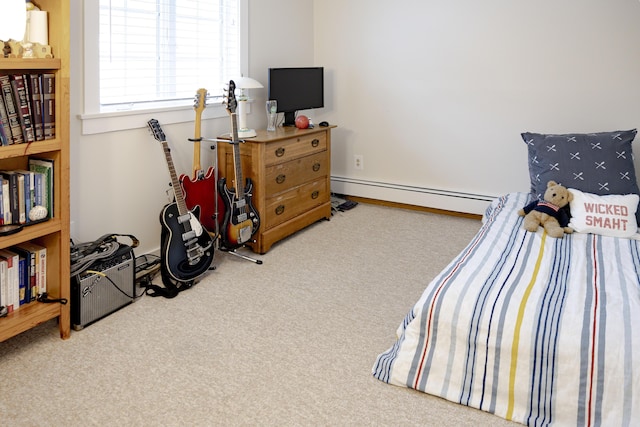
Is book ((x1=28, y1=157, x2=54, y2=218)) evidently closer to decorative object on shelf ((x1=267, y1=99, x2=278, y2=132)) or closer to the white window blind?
the white window blind

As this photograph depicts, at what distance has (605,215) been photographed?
2875mm

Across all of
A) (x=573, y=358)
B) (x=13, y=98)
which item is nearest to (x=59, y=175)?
(x=13, y=98)

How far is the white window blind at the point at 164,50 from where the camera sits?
3029mm

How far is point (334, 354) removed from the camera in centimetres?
237

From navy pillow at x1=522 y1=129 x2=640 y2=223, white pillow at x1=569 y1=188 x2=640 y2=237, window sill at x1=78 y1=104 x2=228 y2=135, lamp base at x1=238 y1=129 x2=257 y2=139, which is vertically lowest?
white pillow at x1=569 y1=188 x2=640 y2=237

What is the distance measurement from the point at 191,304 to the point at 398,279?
1129mm

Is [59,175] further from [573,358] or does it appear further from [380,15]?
[380,15]

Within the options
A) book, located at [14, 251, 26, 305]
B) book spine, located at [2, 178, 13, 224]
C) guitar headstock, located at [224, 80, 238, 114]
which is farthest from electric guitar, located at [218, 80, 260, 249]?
book spine, located at [2, 178, 13, 224]

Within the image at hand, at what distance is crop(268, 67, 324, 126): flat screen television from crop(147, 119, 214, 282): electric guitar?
113 cm

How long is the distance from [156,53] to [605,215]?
260cm

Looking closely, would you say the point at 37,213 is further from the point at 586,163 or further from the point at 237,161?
the point at 586,163

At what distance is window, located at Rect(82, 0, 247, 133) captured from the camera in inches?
115

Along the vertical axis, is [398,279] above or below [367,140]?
below

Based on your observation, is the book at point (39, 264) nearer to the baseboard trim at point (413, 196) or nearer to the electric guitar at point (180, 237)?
the electric guitar at point (180, 237)
